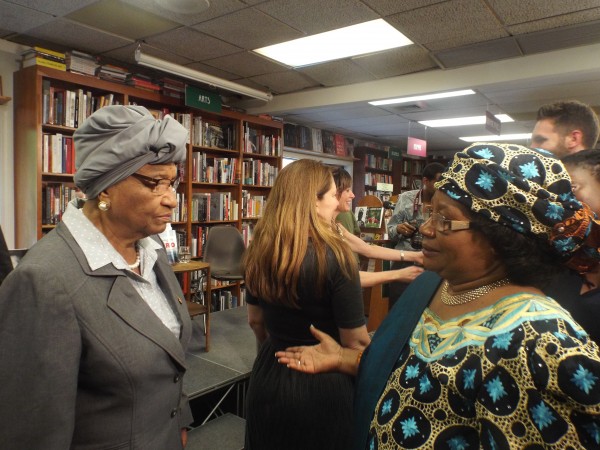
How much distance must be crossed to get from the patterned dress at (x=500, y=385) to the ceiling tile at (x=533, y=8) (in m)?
2.71

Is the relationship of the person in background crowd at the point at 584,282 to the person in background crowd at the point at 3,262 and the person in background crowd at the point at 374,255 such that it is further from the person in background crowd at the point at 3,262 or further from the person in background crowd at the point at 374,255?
the person in background crowd at the point at 3,262

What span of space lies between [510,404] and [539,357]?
0.31ft

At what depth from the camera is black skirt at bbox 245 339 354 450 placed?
4.58 ft

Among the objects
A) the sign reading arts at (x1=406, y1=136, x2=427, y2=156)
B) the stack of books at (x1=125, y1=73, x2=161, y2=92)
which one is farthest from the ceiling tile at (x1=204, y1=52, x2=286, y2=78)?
the sign reading arts at (x1=406, y1=136, x2=427, y2=156)

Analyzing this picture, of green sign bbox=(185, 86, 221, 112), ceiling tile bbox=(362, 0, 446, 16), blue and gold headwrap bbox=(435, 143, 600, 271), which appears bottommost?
blue and gold headwrap bbox=(435, 143, 600, 271)

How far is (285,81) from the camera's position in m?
4.58

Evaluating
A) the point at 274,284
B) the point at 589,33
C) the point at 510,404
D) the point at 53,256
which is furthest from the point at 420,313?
the point at 589,33

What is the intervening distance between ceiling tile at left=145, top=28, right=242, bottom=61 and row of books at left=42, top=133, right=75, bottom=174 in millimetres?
1166

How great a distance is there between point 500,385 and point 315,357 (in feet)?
1.97

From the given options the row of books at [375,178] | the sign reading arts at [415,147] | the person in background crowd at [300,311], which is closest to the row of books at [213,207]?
the sign reading arts at [415,147]

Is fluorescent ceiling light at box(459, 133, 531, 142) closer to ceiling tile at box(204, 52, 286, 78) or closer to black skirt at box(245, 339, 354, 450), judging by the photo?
ceiling tile at box(204, 52, 286, 78)

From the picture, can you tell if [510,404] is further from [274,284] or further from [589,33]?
[589,33]

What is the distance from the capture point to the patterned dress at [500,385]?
0.62m

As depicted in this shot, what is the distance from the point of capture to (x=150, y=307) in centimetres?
116
